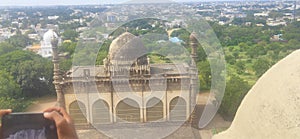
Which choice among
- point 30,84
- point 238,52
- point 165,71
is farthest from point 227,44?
point 165,71

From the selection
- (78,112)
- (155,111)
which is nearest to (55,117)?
(155,111)

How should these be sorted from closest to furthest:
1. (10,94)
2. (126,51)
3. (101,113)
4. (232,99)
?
1. (126,51)
2. (101,113)
3. (232,99)
4. (10,94)

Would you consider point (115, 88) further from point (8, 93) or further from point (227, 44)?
point (227, 44)

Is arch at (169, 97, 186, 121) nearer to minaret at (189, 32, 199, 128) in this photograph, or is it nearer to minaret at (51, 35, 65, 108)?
minaret at (189, 32, 199, 128)

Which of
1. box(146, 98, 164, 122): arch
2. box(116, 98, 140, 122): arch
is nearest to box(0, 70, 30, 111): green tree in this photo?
box(116, 98, 140, 122): arch

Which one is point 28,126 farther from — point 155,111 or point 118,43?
point 155,111
